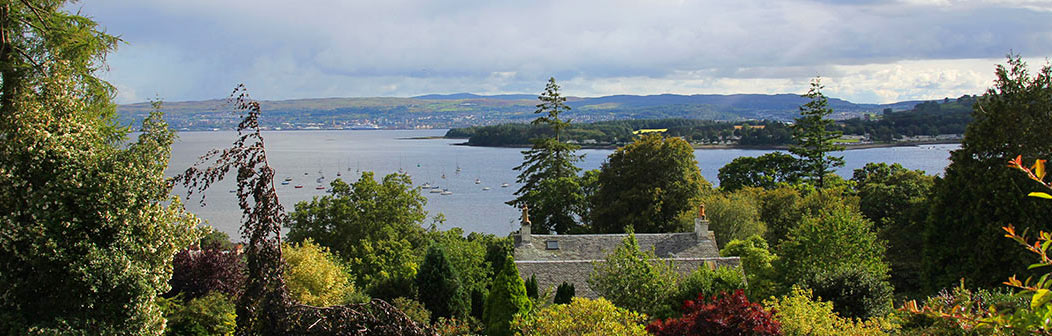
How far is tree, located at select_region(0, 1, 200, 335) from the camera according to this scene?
34.0 feet

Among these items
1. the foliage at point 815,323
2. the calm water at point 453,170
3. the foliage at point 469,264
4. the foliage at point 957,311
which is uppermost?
the foliage at point 957,311

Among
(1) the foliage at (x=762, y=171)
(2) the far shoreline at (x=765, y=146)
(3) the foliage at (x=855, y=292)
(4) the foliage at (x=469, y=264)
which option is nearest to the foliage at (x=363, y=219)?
(4) the foliage at (x=469, y=264)

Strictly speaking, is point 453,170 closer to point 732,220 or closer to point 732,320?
point 732,220

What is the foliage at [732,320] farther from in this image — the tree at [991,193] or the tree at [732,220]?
the tree at [732,220]

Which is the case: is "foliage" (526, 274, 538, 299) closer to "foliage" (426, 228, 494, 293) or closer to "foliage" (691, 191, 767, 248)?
"foliage" (426, 228, 494, 293)

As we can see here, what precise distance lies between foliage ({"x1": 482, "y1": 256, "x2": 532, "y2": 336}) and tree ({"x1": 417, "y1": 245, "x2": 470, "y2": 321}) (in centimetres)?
444

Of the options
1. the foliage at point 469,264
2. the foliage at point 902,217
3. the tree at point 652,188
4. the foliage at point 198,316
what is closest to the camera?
the foliage at point 198,316

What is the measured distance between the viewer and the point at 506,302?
17500mm

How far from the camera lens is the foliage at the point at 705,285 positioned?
60.5ft

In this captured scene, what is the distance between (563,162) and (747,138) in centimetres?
7091

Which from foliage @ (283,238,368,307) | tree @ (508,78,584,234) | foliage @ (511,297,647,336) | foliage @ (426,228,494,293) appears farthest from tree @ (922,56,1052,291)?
tree @ (508,78,584,234)

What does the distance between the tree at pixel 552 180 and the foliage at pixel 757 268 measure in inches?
690

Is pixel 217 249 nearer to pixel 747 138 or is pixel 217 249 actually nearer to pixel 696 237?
pixel 696 237

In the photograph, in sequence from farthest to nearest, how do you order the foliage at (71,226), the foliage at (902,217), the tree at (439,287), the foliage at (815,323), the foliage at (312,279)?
1. the foliage at (902,217)
2. the tree at (439,287)
3. the foliage at (312,279)
4. the foliage at (815,323)
5. the foliage at (71,226)
